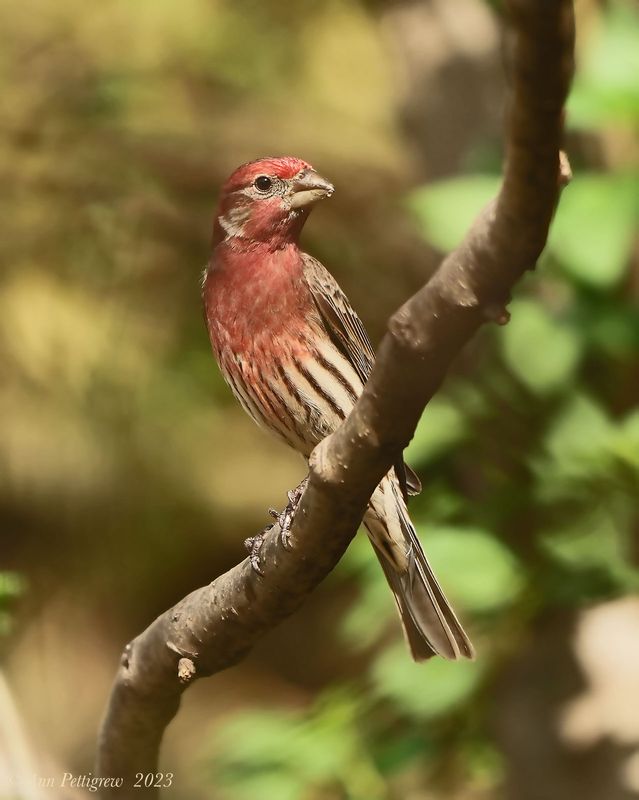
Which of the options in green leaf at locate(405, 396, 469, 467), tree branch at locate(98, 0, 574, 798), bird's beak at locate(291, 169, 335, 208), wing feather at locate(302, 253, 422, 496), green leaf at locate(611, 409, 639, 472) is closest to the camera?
tree branch at locate(98, 0, 574, 798)

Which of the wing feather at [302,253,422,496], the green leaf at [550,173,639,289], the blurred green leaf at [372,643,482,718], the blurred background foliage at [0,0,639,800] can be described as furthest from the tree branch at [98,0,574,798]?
the green leaf at [550,173,639,289]

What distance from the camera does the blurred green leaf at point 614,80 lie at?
3.72 metres

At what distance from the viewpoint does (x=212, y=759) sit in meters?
4.73

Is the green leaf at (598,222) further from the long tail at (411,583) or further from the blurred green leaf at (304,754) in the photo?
the blurred green leaf at (304,754)

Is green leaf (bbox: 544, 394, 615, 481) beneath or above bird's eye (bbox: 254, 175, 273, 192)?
beneath

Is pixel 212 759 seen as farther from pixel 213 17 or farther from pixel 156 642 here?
pixel 213 17

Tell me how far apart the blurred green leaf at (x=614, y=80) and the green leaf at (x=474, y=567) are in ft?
4.52

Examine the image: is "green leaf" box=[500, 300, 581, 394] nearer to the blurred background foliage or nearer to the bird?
the blurred background foliage

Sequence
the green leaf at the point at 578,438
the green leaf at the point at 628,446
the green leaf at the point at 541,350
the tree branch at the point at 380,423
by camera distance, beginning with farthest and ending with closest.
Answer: the green leaf at the point at 541,350 < the green leaf at the point at 578,438 < the green leaf at the point at 628,446 < the tree branch at the point at 380,423

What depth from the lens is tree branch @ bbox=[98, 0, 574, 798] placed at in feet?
5.26

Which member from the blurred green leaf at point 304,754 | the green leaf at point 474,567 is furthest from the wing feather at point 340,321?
the blurred green leaf at point 304,754

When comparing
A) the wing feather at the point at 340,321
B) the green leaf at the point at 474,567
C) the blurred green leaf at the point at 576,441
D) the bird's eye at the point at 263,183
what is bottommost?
the green leaf at the point at 474,567

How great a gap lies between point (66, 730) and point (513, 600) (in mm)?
3931

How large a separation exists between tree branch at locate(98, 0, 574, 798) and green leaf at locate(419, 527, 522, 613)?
1137 mm
